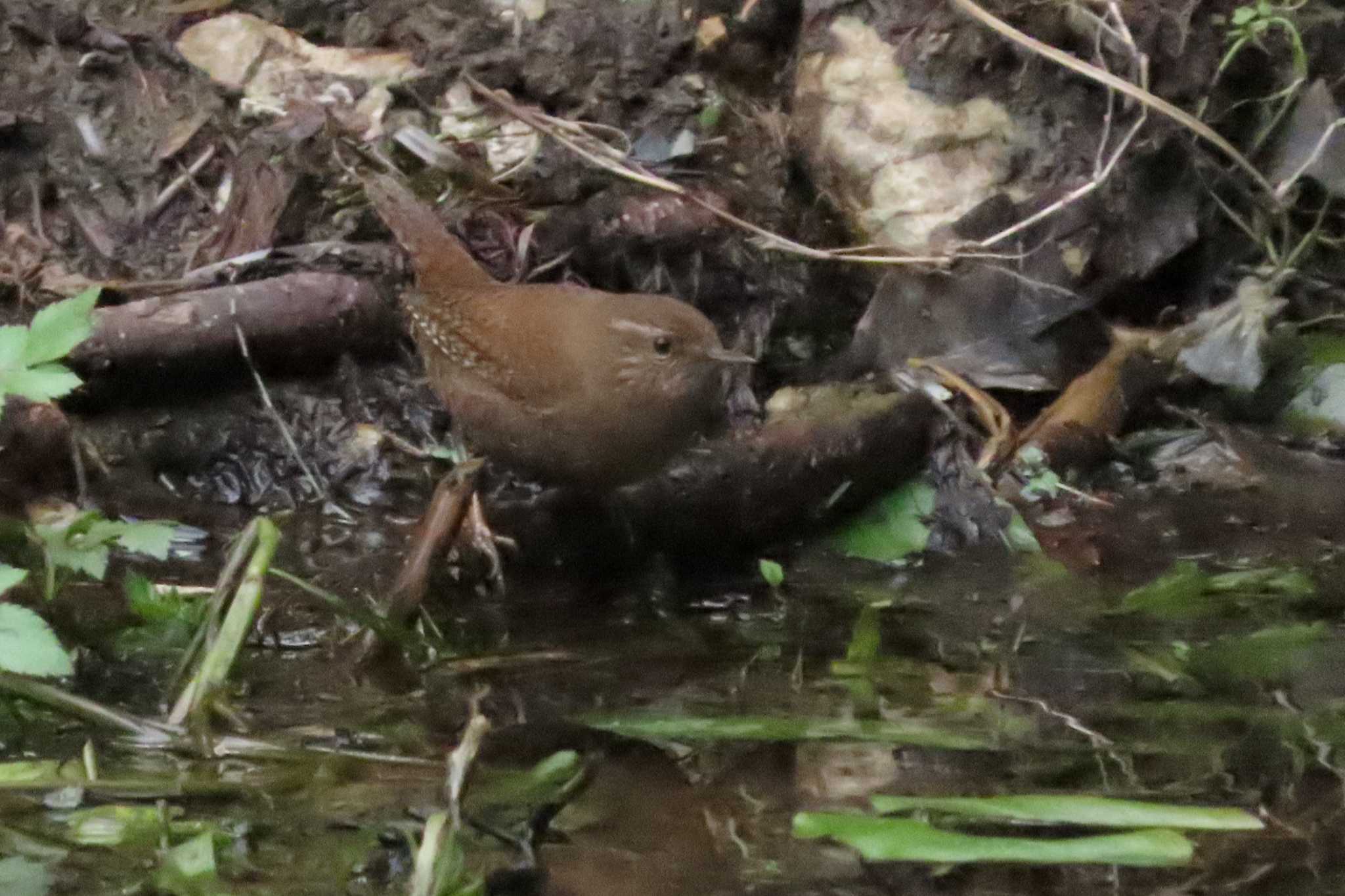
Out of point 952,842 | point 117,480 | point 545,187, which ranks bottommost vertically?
point 117,480

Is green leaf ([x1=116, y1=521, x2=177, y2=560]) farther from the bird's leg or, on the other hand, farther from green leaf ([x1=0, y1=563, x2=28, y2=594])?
the bird's leg

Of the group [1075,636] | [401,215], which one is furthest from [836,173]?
[1075,636]

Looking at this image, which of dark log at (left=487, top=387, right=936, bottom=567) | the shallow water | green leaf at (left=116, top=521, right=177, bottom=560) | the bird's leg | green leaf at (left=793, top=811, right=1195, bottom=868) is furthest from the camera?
dark log at (left=487, top=387, right=936, bottom=567)

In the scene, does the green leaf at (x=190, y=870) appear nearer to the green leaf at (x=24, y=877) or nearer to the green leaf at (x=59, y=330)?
the green leaf at (x=24, y=877)

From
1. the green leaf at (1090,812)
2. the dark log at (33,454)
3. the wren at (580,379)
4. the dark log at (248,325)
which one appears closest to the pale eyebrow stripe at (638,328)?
the wren at (580,379)

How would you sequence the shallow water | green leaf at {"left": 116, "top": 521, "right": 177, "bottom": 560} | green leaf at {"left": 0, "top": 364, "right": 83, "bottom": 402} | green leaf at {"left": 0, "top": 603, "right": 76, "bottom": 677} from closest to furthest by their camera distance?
1. the shallow water
2. green leaf at {"left": 0, "top": 603, "right": 76, "bottom": 677}
3. green leaf at {"left": 0, "top": 364, "right": 83, "bottom": 402}
4. green leaf at {"left": 116, "top": 521, "right": 177, "bottom": 560}

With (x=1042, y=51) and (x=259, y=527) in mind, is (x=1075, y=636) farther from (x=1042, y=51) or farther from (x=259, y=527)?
(x=1042, y=51)

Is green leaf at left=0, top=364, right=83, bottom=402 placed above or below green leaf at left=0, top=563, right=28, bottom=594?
above

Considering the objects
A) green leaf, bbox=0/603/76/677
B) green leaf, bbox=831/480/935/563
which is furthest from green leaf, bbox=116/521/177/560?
green leaf, bbox=831/480/935/563
